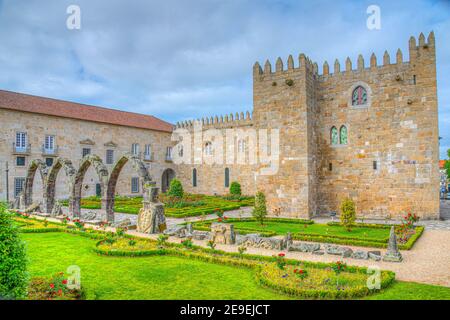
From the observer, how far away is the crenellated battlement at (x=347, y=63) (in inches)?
713

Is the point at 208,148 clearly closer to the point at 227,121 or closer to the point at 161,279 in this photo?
the point at 227,121

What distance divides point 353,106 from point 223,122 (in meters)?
17.1

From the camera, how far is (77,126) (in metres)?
31.8

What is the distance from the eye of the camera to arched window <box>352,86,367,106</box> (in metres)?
19.8

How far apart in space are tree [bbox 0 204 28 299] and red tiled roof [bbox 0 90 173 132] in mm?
25452

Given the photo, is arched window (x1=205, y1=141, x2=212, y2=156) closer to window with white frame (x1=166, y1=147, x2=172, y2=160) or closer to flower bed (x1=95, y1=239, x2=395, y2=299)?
window with white frame (x1=166, y1=147, x2=172, y2=160)

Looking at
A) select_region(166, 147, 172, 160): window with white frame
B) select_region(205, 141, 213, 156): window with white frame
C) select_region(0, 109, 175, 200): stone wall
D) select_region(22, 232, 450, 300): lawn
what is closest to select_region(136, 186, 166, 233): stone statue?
select_region(22, 232, 450, 300): lawn

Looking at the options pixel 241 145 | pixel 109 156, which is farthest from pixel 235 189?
pixel 109 156

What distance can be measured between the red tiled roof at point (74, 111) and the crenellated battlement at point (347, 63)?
1912cm

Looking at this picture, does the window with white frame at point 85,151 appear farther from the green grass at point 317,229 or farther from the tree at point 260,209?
the tree at point 260,209

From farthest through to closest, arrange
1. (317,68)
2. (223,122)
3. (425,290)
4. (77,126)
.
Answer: (223,122) → (77,126) → (317,68) → (425,290)

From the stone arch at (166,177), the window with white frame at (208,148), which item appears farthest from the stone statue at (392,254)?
the stone arch at (166,177)

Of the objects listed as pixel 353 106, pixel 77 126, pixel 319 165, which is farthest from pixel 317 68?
pixel 77 126

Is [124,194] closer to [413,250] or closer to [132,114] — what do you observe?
[132,114]
